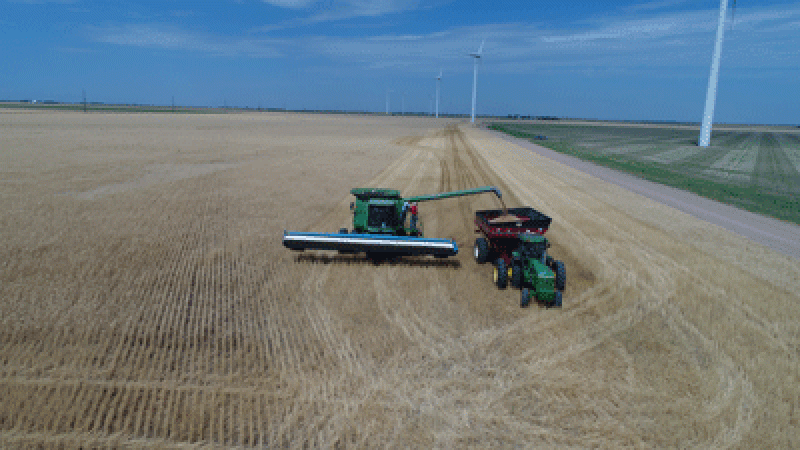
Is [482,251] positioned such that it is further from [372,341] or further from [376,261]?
[372,341]

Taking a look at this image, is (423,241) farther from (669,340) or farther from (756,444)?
(756,444)

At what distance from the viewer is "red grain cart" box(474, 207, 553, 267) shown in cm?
1327

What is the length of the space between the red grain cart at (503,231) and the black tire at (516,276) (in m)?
0.48

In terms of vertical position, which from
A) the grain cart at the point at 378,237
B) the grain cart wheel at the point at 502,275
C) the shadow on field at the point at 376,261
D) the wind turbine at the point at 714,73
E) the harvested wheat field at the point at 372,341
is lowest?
the harvested wheat field at the point at 372,341

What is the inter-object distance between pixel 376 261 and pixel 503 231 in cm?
389

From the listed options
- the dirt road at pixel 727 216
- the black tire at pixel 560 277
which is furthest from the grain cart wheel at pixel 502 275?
the dirt road at pixel 727 216

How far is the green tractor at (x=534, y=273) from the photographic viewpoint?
37.1 ft

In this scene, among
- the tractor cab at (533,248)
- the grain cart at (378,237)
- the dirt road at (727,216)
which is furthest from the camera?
the dirt road at (727,216)

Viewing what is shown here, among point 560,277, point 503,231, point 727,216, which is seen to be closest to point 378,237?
point 503,231

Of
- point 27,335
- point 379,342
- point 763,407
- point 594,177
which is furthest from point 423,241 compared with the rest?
point 594,177

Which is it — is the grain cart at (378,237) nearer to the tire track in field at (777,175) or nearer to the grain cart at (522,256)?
the grain cart at (522,256)

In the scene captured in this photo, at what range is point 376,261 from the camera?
14336 mm

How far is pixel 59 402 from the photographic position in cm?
768

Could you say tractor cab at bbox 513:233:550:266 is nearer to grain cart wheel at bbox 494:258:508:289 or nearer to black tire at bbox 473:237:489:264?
grain cart wheel at bbox 494:258:508:289
